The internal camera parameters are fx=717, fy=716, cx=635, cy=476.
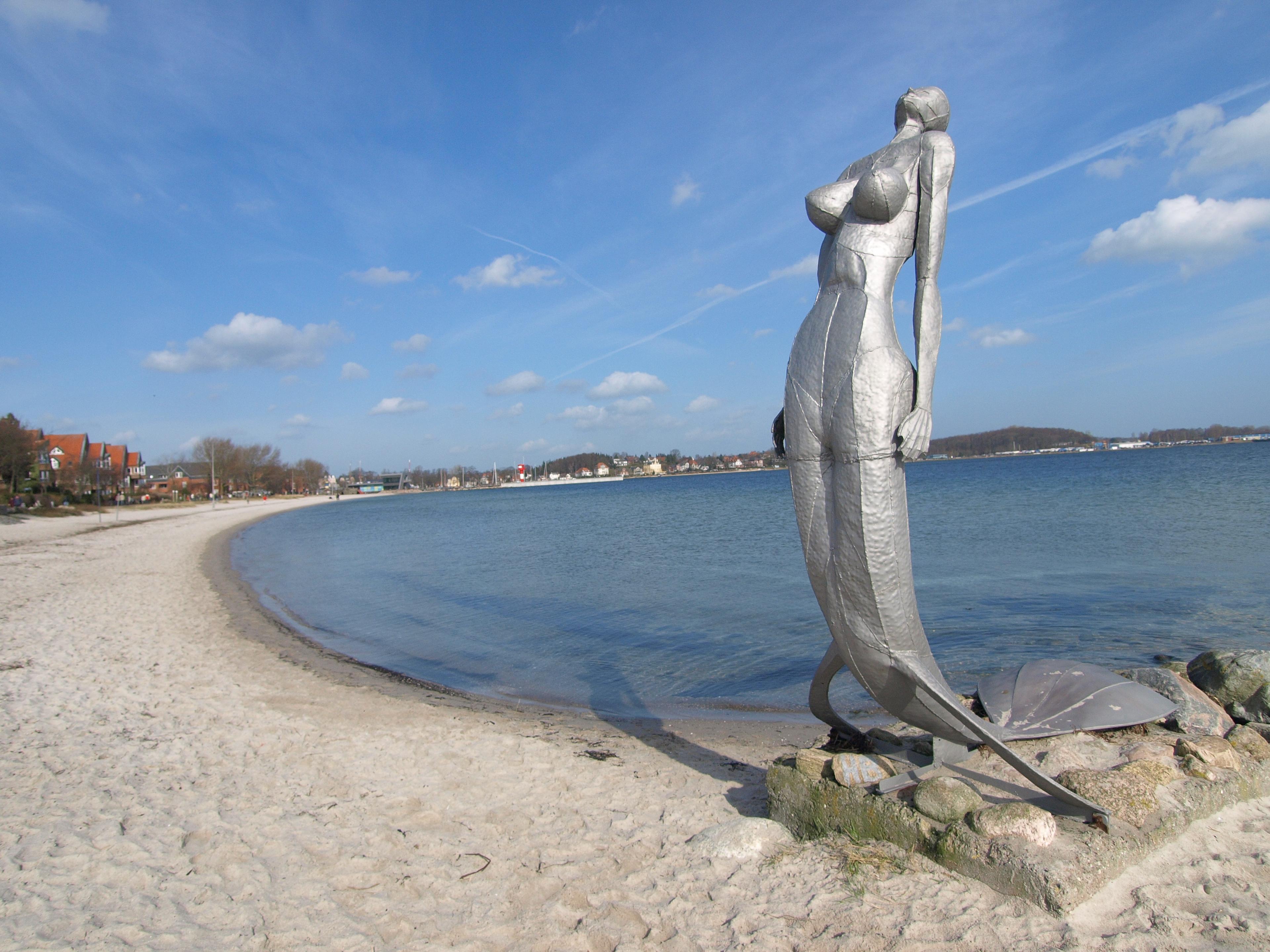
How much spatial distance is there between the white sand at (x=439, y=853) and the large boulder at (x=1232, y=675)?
2009 mm

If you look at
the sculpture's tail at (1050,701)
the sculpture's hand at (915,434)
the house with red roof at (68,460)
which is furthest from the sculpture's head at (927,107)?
the house with red roof at (68,460)

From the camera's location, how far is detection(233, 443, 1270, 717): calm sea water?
10.3m

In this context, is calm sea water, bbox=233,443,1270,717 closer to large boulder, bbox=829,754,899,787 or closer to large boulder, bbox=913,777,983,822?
large boulder, bbox=829,754,899,787

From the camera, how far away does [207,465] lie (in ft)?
328

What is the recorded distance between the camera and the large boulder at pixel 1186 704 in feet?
15.7

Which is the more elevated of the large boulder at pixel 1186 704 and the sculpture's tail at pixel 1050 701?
the sculpture's tail at pixel 1050 701

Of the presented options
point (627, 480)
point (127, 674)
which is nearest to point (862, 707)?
point (127, 674)

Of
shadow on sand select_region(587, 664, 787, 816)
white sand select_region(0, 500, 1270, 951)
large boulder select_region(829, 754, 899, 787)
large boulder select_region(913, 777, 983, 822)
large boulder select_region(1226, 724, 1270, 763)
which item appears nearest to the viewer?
white sand select_region(0, 500, 1270, 951)

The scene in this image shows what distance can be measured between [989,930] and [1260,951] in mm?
1045

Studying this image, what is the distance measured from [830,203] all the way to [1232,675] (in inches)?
197

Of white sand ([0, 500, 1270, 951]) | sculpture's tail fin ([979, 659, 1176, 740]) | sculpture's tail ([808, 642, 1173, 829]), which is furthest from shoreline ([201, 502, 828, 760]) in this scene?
sculpture's tail fin ([979, 659, 1176, 740])

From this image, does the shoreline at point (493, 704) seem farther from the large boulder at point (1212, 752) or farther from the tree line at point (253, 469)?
the tree line at point (253, 469)

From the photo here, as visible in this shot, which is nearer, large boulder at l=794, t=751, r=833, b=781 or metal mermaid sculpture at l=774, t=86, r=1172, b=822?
metal mermaid sculpture at l=774, t=86, r=1172, b=822

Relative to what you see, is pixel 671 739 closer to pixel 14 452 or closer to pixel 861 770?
pixel 861 770
